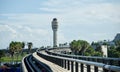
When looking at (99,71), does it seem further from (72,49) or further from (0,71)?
(72,49)

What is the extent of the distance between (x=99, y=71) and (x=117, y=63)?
217 inches

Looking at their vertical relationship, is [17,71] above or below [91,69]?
below

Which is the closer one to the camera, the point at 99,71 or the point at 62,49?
the point at 99,71

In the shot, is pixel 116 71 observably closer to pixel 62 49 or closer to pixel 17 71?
pixel 17 71

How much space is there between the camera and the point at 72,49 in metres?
199

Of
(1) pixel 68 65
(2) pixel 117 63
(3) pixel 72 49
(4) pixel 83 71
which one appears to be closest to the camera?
(4) pixel 83 71

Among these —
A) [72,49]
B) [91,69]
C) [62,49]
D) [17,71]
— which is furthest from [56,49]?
[91,69]

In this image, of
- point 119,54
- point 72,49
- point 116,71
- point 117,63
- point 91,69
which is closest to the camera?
point 116,71

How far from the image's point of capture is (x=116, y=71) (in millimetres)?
9578

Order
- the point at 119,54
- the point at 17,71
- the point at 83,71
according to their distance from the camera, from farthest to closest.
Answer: the point at 119,54 → the point at 17,71 → the point at 83,71

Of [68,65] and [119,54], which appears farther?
[119,54]

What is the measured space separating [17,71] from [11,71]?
21.2 ft

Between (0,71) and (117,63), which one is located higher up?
(117,63)

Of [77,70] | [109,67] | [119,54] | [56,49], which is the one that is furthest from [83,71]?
[56,49]
